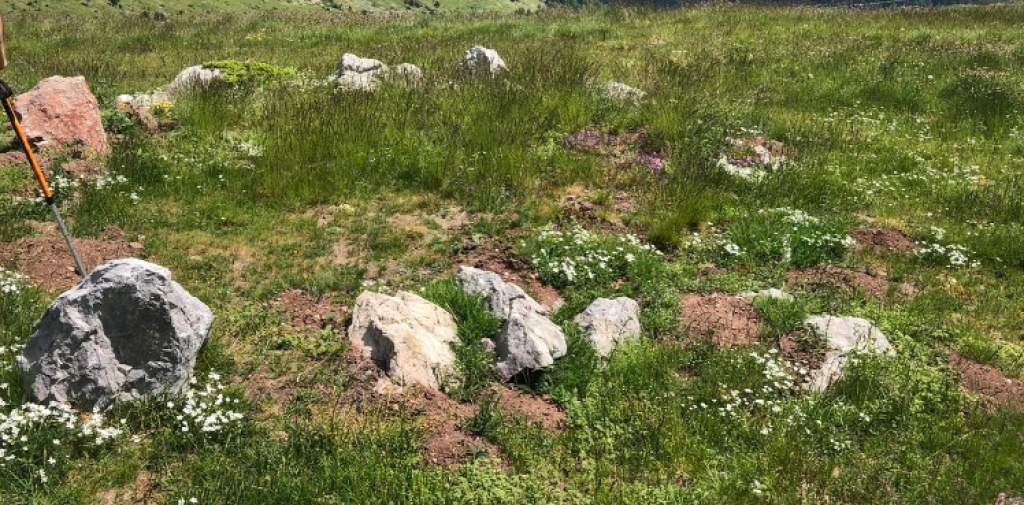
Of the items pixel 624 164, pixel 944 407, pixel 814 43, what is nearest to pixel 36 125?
pixel 624 164

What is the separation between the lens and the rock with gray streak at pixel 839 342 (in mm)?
5996

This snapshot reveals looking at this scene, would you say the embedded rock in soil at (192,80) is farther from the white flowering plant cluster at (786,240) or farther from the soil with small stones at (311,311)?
the white flowering plant cluster at (786,240)

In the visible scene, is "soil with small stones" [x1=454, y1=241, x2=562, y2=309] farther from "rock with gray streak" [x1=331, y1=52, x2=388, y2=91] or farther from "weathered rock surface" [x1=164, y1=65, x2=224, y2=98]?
"weathered rock surface" [x1=164, y1=65, x2=224, y2=98]

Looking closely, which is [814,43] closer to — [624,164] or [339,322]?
[624,164]

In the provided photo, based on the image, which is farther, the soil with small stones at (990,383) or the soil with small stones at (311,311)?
the soil with small stones at (311,311)

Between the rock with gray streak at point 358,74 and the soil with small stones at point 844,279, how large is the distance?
8.78 metres

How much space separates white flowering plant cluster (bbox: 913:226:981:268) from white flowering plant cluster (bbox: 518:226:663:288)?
11.8ft

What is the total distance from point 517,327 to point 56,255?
18.1 feet

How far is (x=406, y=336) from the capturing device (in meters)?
5.78

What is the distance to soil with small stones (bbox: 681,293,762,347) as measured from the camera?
6.59 meters

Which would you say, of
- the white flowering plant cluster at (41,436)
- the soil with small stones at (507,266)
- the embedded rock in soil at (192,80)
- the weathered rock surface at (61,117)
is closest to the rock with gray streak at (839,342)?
the soil with small stones at (507,266)

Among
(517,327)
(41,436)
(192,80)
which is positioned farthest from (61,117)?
(517,327)

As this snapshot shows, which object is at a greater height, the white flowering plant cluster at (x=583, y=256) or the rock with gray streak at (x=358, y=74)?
the rock with gray streak at (x=358, y=74)

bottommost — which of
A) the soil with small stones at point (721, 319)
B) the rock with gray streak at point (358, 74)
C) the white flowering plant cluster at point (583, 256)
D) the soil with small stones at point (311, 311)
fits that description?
the soil with small stones at point (721, 319)
